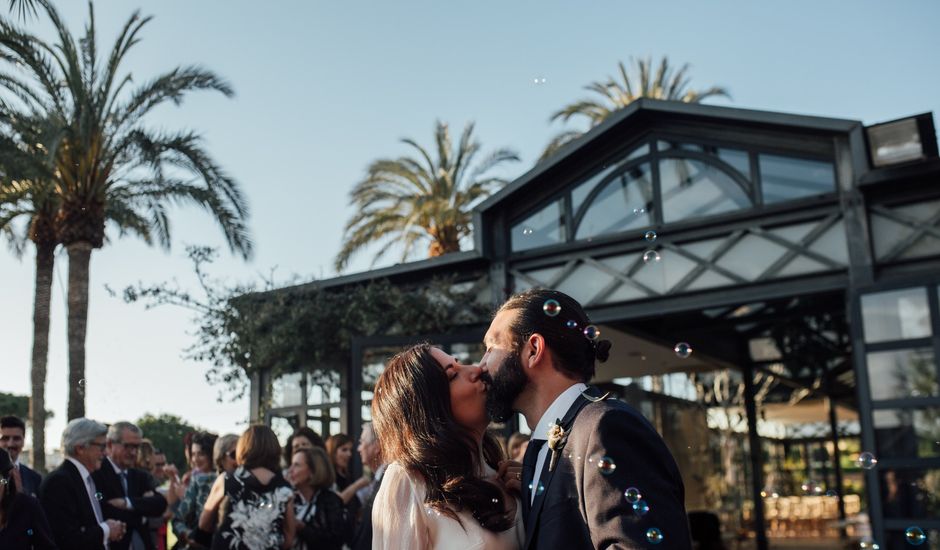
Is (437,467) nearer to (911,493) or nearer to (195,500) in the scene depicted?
(195,500)

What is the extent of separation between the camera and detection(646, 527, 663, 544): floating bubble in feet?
6.27

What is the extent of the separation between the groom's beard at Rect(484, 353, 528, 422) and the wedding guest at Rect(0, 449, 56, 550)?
334 centimetres

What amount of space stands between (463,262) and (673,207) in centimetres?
315

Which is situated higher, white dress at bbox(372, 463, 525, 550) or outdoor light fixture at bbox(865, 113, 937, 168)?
outdoor light fixture at bbox(865, 113, 937, 168)

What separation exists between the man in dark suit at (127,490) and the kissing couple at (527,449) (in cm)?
423

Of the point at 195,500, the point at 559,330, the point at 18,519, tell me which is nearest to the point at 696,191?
the point at 195,500

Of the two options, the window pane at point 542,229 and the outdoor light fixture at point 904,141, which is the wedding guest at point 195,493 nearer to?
the window pane at point 542,229

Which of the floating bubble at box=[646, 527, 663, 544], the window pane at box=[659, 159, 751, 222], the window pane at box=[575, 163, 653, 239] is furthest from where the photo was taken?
the window pane at box=[575, 163, 653, 239]

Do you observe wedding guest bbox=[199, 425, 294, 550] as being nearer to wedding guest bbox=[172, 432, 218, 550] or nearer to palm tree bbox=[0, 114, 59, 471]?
wedding guest bbox=[172, 432, 218, 550]

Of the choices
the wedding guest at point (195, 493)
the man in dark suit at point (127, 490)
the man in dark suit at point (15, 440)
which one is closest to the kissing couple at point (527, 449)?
the man in dark suit at point (127, 490)

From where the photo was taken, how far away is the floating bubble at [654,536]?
1.91m

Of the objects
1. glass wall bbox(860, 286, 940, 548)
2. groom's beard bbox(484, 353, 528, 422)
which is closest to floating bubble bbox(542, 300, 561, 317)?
groom's beard bbox(484, 353, 528, 422)

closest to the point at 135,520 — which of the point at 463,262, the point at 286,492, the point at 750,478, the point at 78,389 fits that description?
the point at 286,492

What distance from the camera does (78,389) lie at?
14.5 m
